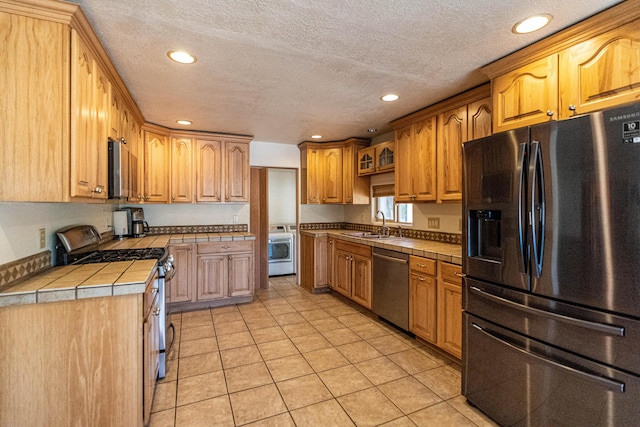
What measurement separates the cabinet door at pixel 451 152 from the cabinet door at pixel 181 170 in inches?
124

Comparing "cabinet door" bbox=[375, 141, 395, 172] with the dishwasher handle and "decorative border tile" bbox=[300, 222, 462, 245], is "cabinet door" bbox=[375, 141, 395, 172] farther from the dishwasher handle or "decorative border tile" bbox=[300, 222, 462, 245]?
→ the dishwasher handle

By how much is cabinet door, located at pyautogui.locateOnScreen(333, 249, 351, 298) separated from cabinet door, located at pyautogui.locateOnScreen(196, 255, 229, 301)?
1506 millimetres

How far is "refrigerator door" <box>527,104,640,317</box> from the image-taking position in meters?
1.29

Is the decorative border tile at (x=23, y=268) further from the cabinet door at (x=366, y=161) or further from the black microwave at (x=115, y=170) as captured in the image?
the cabinet door at (x=366, y=161)

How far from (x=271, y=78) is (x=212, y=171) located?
2.19m

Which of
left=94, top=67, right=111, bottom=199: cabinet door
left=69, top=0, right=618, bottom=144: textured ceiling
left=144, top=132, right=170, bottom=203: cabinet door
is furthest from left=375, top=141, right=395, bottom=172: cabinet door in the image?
left=94, top=67, right=111, bottom=199: cabinet door

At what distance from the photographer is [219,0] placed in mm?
1496

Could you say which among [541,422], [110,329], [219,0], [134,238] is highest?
[219,0]

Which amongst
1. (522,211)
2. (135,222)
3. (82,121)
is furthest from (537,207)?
(135,222)

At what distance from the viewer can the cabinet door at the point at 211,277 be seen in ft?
12.8

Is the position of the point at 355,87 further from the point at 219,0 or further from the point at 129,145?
the point at 129,145

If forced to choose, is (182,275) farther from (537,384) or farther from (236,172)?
(537,384)

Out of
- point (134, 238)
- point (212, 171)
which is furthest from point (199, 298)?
point (212, 171)

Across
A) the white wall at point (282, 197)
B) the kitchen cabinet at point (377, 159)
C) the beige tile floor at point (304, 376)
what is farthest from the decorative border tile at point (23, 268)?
the white wall at point (282, 197)
